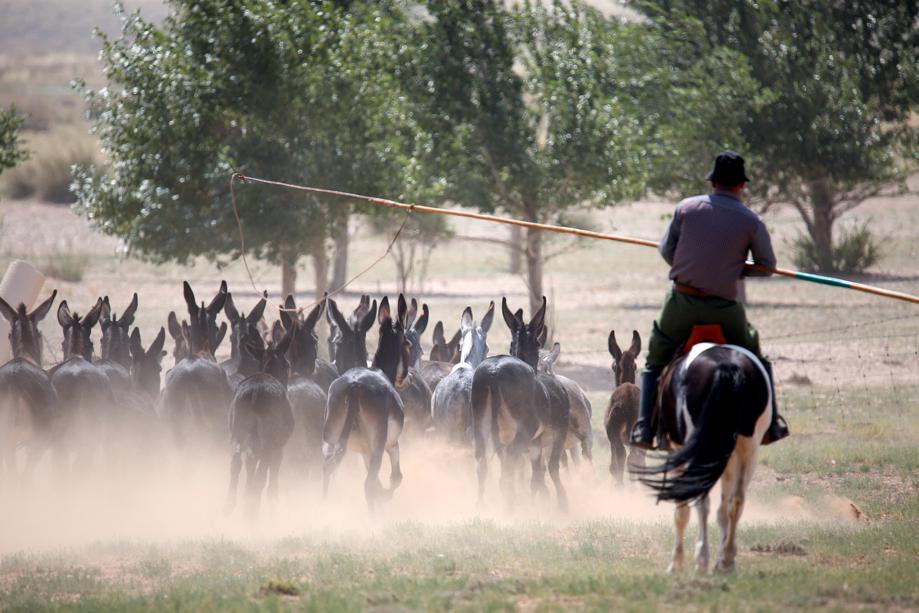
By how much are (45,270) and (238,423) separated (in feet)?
88.3

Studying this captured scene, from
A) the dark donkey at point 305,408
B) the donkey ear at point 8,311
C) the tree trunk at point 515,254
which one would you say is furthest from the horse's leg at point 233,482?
the tree trunk at point 515,254

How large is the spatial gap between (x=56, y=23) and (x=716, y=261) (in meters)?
136

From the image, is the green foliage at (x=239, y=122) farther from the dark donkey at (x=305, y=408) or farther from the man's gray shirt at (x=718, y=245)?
the man's gray shirt at (x=718, y=245)

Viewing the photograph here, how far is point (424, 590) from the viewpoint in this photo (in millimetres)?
8242

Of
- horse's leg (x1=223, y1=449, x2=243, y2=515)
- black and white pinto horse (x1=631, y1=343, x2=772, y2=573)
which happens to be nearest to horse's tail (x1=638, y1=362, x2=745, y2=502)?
black and white pinto horse (x1=631, y1=343, x2=772, y2=573)

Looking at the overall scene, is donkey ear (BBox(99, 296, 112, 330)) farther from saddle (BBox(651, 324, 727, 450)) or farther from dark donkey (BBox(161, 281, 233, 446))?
saddle (BBox(651, 324, 727, 450))

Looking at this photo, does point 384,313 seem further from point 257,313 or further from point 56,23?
point 56,23

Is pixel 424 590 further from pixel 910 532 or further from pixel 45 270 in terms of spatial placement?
pixel 45 270

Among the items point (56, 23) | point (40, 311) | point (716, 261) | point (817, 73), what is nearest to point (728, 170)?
point (716, 261)

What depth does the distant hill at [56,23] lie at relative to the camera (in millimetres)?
125275

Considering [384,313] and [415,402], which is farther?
[415,402]

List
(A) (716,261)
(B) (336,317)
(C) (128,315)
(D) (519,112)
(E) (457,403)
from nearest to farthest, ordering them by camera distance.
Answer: (A) (716,261) < (E) (457,403) < (B) (336,317) < (C) (128,315) < (D) (519,112)

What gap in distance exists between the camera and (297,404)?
13867mm

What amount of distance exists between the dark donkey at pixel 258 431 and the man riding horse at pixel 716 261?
508cm
